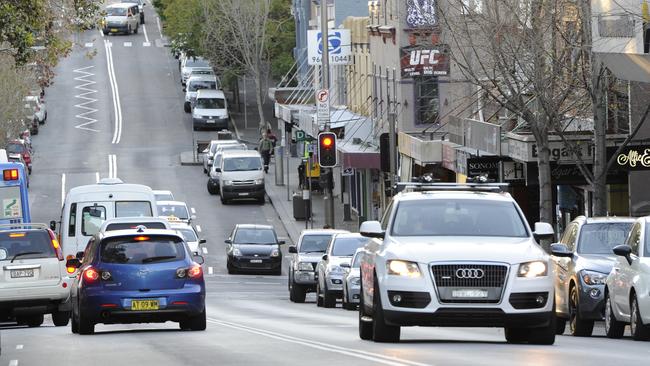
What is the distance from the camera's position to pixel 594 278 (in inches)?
916

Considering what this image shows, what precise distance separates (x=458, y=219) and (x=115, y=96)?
84.7 metres

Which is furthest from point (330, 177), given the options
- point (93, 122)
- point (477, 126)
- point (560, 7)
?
point (93, 122)

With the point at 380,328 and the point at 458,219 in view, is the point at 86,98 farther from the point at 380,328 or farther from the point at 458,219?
the point at 380,328

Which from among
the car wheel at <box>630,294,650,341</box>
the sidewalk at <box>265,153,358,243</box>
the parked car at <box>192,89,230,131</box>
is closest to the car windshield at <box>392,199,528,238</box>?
the car wheel at <box>630,294,650,341</box>

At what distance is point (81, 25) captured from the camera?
102 feet

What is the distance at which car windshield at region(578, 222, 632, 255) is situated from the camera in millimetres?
24047

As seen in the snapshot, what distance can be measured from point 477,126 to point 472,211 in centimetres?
2477

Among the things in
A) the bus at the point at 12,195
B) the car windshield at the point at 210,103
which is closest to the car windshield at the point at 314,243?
the bus at the point at 12,195

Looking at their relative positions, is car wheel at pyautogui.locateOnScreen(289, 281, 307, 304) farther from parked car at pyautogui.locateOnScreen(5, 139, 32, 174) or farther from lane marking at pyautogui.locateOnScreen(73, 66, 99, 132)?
lane marking at pyautogui.locateOnScreen(73, 66, 99, 132)

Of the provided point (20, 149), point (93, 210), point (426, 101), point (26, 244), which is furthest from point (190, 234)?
point (20, 149)

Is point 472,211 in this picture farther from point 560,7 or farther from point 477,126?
point 477,126

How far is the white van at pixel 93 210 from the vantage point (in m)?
35.0

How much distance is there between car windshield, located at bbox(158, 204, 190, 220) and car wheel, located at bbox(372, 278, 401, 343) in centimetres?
3171

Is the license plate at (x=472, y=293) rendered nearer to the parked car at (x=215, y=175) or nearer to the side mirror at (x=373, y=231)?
the side mirror at (x=373, y=231)
